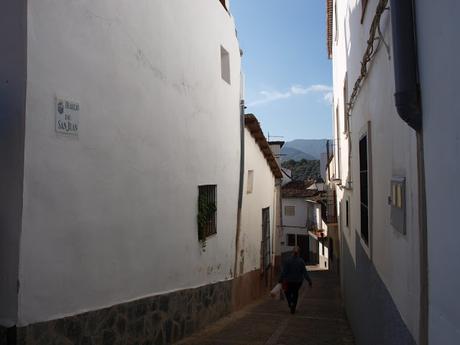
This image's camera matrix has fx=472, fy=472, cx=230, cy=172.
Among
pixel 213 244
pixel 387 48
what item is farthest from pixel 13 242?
pixel 213 244

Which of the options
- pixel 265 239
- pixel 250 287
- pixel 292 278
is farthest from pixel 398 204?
pixel 265 239

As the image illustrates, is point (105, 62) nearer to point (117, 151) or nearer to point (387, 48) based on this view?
point (117, 151)

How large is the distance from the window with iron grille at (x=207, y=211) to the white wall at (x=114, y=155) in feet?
0.77

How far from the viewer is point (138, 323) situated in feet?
19.4

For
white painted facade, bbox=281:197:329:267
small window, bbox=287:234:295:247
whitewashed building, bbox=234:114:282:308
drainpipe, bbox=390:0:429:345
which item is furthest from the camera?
small window, bbox=287:234:295:247

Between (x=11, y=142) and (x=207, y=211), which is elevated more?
(x=11, y=142)

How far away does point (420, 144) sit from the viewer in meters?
2.62

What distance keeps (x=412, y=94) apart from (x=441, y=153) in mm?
564

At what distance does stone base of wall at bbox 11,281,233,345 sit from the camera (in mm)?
4426

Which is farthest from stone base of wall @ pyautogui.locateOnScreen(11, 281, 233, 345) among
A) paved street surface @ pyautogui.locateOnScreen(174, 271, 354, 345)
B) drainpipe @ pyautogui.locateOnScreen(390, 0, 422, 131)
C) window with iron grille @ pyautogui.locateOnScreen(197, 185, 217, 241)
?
drainpipe @ pyautogui.locateOnScreen(390, 0, 422, 131)

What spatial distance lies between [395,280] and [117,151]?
135 inches

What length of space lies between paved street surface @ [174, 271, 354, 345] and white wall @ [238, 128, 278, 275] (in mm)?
1439

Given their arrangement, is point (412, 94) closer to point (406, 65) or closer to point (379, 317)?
point (406, 65)

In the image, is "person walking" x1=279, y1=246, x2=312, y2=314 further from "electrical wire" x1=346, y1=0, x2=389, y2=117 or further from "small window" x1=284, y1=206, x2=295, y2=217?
"small window" x1=284, y1=206, x2=295, y2=217
